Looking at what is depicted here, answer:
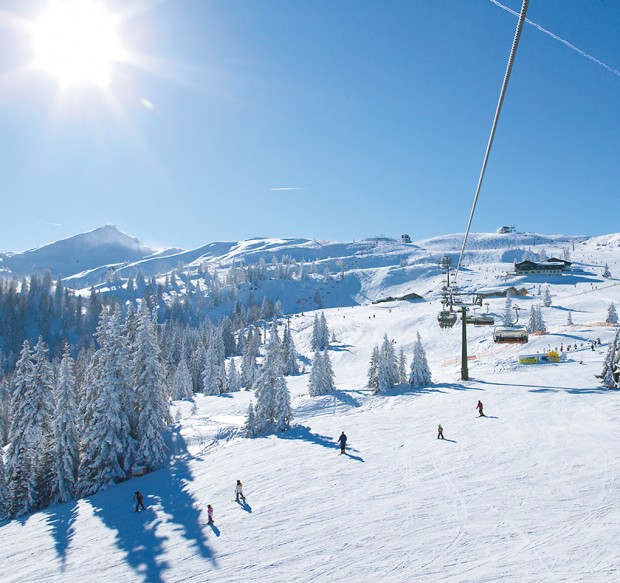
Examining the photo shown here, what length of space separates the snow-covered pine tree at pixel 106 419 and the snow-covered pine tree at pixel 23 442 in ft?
9.62

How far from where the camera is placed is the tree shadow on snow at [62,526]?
51.4 ft

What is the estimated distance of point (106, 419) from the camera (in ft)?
85.6

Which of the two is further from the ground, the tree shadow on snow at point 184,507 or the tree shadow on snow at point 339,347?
the tree shadow on snow at point 184,507

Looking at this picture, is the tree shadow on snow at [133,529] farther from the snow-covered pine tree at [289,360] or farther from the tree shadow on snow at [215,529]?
the snow-covered pine tree at [289,360]

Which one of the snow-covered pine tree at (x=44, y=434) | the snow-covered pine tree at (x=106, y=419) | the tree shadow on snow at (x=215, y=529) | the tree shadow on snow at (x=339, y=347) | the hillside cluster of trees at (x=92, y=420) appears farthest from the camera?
the tree shadow on snow at (x=339, y=347)

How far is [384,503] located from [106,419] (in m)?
19.8

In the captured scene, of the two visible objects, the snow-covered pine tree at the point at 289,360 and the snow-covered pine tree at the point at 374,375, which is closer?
the snow-covered pine tree at the point at 374,375

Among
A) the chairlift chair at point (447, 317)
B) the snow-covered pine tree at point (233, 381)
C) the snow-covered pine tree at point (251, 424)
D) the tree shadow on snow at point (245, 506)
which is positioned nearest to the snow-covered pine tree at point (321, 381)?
the snow-covered pine tree at point (251, 424)

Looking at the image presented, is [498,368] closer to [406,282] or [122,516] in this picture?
[122,516]

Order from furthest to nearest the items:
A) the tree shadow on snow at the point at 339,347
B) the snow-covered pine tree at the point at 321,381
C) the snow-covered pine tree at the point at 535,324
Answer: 1. the tree shadow on snow at the point at 339,347
2. the snow-covered pine tree at the point at 535,324
3. the snow-covered pine tree at the point at 321,381

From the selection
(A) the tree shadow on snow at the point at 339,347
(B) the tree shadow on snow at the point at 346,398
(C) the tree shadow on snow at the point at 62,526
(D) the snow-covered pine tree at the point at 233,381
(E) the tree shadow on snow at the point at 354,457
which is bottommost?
(D) the snow-covered pine tree at the point at 233,381

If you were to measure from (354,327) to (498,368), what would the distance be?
50.2m

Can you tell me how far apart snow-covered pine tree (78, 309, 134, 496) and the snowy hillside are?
6.32 ft

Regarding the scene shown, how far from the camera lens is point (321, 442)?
23.8m
